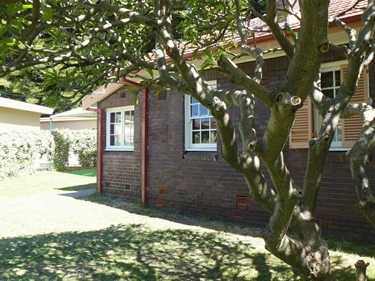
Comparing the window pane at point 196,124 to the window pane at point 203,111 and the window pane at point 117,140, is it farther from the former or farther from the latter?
the window pane at point 117,140

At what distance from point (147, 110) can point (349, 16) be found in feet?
19.2

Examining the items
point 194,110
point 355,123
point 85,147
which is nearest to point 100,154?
point 194,110

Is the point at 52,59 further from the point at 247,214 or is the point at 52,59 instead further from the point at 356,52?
the point at 247,214

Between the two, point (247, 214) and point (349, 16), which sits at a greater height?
point (349, 16)

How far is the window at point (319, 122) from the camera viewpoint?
6273mm

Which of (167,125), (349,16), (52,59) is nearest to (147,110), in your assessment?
(167,125)

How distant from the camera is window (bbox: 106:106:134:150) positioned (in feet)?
38.1

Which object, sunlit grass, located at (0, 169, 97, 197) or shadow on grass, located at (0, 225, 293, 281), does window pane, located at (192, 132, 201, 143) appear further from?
sunlit grass, located at (0, 169, 97, 197)

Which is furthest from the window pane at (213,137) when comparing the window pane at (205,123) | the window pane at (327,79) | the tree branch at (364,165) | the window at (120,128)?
the tree branch at (364,165)

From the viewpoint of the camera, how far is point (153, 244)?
6.11 m

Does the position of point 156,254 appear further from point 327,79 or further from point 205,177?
point 327,79

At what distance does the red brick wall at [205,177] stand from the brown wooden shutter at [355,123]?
0.45 feet

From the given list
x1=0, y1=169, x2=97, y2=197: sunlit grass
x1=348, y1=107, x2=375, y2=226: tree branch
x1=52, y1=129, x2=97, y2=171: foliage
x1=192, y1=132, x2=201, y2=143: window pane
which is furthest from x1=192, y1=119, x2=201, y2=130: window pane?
x1=52, y1=129, x2=97, y2=171: foliage

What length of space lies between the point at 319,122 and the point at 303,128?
32 cm
